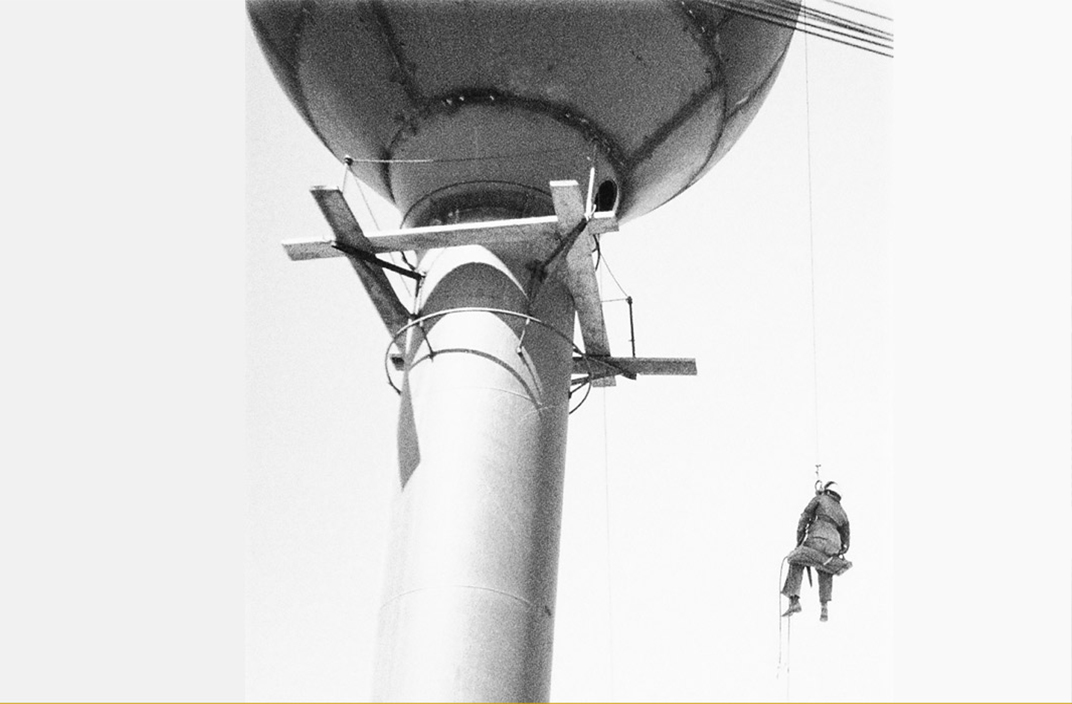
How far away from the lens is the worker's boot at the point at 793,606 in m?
14.5

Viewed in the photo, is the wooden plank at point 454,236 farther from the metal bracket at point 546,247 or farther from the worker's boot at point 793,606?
the worker's boot at point 793,606

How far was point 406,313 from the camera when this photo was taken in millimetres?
13453

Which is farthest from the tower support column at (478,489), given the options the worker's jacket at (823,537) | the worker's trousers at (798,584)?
the worker's trousers at (798,584)

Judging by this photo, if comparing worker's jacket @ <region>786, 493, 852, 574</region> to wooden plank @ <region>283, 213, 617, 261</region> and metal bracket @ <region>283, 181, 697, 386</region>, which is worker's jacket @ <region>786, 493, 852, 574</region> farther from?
wooden plank @ <region>283, 213, 617, 261</region>

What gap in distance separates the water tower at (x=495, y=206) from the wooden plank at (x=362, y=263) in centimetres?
2

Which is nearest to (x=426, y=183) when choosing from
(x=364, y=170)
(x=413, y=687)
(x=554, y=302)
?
(x=364, y=170)

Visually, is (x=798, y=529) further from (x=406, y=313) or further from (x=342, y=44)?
(x=342, y=44)

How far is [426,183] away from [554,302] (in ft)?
4.94

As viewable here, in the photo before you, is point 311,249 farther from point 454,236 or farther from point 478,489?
point 478,489

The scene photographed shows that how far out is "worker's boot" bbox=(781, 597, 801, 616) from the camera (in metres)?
14.5

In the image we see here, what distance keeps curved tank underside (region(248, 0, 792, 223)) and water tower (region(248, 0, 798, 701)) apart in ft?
0.06

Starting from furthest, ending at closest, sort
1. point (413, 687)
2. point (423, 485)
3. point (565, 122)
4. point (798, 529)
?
point (798, 529) → point (565, 122) → point (423, 485) → point (413, 687)

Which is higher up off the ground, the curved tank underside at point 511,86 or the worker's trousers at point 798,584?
the curved tank underside at point 511,86

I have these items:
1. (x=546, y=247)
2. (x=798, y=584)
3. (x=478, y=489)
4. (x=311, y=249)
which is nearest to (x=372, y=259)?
(x=311, y=249)
